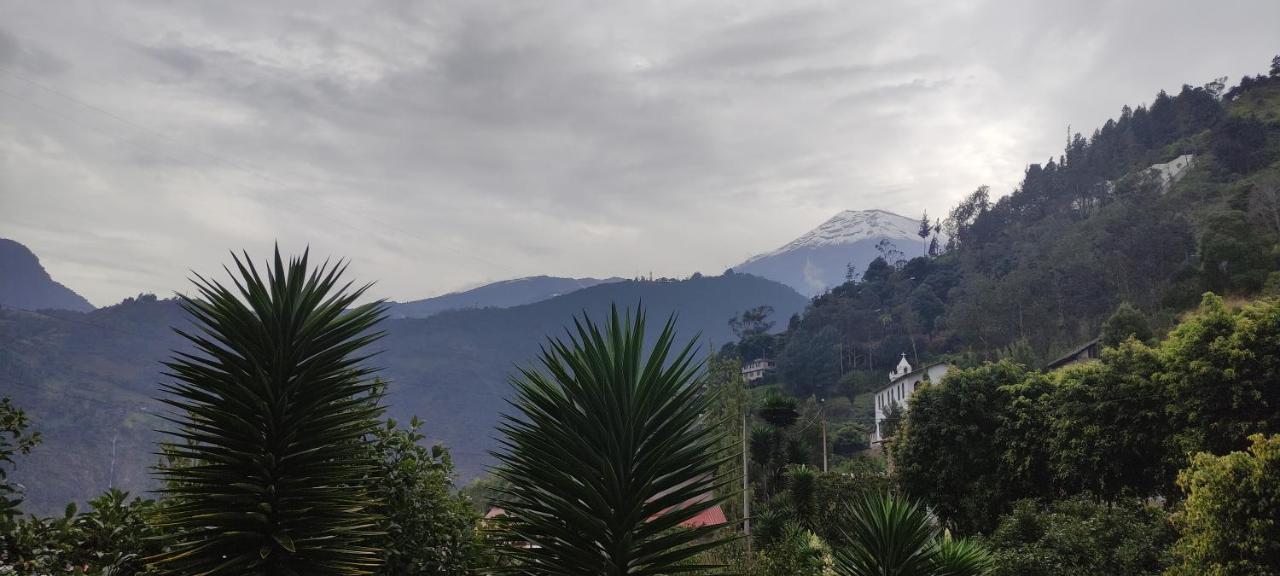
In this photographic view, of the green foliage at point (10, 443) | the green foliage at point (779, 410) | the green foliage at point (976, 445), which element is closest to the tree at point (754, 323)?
the green foliage at point (779, 410)

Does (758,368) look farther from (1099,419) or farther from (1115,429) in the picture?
(1115,429)

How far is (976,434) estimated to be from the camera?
23250mm

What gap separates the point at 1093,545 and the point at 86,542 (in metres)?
16.0

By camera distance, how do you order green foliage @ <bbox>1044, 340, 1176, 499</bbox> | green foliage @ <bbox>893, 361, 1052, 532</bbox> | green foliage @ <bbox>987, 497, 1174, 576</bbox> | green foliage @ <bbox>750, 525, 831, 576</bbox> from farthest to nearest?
green foliage @ <bbox>893, 361, 1052, 532</bbox> < green foliage @ <bbox>1044, 340, 1176, 499</bbox> < green foliage @ <bbox>987, 497, 1174, 576</bbox> < green foliage @ <bbox>750, 525, 831, 576</bbox>

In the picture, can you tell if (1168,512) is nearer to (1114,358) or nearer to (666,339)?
(1114,358)

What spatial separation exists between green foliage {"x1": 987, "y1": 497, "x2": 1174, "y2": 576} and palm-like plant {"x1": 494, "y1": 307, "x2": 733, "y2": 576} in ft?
38.1

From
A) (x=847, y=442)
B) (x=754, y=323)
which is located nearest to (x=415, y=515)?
(x=847, y=442)

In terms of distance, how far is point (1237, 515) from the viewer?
1130cm

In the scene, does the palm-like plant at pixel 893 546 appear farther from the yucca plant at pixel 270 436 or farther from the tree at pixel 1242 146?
the tree at pixel 1242 146

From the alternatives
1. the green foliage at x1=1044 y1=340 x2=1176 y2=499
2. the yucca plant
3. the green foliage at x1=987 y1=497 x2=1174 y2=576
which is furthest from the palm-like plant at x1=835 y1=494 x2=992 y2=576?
the green foliage at x1=1044 y1=340 x2=1176 y2=499

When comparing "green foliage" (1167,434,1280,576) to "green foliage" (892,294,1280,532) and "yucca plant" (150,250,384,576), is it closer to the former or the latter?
"green foliage" (892,294,1280,532)

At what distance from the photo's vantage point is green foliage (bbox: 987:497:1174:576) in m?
13.9

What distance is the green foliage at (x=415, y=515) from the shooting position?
4.15 m

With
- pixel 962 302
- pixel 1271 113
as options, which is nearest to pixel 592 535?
pixel 962 302
